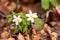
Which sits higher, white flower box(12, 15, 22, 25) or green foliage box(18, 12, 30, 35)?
white flower box(12, 15, 22, 25)

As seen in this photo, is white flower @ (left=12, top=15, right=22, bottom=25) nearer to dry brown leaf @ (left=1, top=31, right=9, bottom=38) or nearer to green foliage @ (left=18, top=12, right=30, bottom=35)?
green foliage @ (left=18, top=12, right=30, bottom=35)

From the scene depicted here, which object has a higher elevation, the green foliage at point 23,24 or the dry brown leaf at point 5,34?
the green foliage at point 23,24

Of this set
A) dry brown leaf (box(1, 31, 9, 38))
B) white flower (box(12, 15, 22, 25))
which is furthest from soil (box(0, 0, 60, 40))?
white flower (box(12, 15, 22, 25))

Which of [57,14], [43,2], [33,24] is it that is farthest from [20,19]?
[57,14]

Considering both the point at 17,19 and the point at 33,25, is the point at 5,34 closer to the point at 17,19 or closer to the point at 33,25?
the point at 17,19

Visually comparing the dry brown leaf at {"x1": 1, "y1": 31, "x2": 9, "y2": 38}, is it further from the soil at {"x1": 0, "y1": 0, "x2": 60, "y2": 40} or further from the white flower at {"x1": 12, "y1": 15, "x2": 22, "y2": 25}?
the white flower at {"x1": 12, "y1": 15, "x2": 22, "y2": 25}

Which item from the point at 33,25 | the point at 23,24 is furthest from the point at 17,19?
the point at 33,25

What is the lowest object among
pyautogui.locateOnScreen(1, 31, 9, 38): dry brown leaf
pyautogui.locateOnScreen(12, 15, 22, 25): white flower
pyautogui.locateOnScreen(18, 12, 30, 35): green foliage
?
pyautogui.locateOnScreen(1, 31, 9, 38): dry brown leaf

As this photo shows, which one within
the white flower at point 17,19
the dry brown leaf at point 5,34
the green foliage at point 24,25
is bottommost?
the dry brown leaf at point 5,34

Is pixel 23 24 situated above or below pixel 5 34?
above

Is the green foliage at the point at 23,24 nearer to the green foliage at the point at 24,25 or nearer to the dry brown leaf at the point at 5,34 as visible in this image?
the green foliage at the point at 24,25

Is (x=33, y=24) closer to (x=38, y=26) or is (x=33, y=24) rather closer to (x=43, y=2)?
(x=38, y=26)

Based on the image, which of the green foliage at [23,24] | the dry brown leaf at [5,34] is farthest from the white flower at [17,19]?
the dry brown leaf at [5,34]
